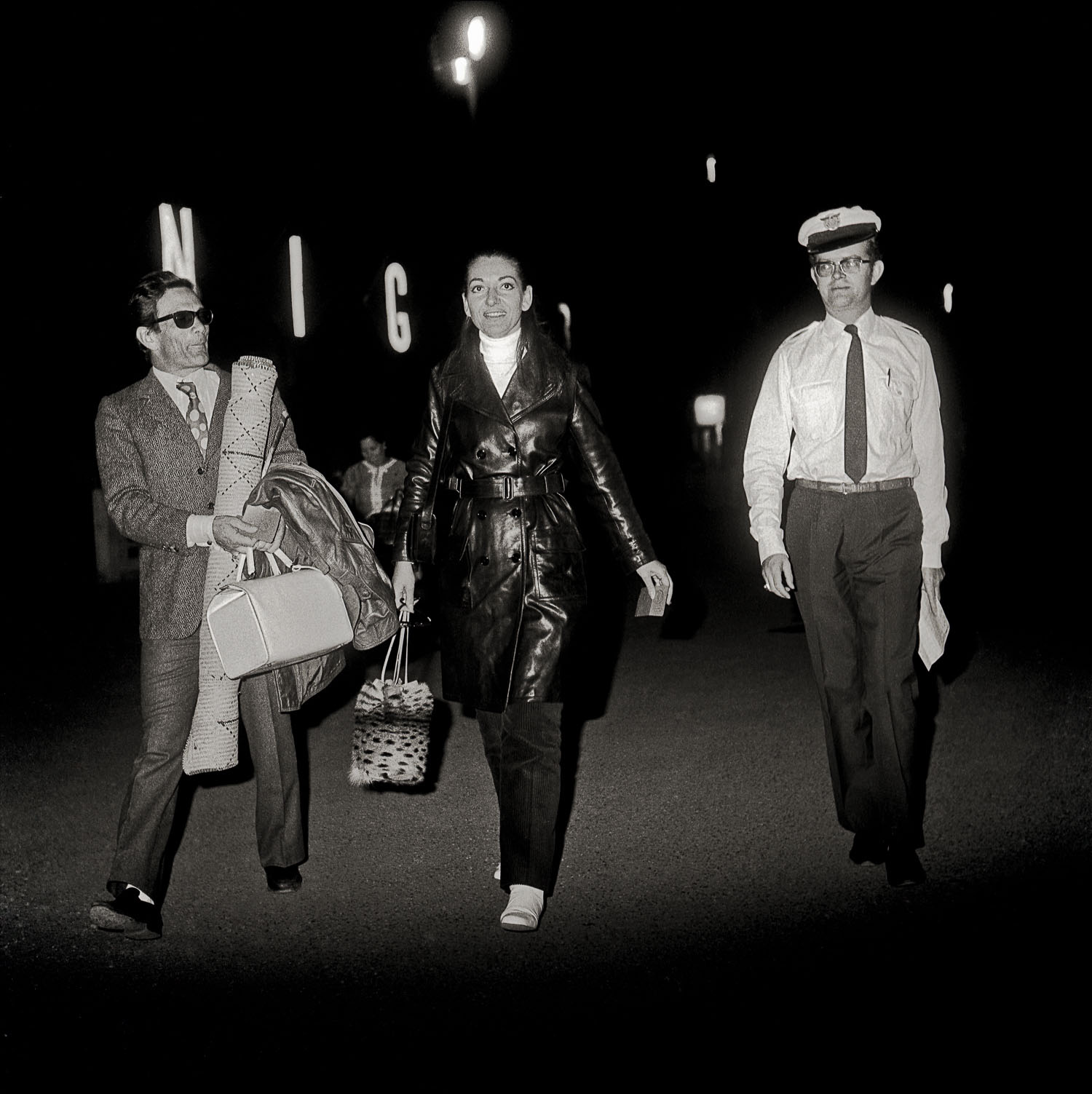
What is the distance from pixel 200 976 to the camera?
10.9 feet

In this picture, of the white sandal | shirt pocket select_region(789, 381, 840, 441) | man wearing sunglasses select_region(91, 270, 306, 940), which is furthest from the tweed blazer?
shirt pocket select_region(789, 381, 840, 441)

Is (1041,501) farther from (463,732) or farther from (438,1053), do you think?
(438,1053)

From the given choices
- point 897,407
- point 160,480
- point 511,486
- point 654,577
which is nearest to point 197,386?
point 160,480

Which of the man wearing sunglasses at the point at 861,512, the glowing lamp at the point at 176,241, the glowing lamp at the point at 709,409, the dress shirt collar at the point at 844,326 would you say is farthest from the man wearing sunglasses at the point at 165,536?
the glowing lamp at the point at 709,409

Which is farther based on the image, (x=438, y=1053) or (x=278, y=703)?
(x=278, y=703)

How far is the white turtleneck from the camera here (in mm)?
3861

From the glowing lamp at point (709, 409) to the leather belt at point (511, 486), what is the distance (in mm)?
47172

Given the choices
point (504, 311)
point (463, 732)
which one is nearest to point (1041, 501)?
point (463, 732)

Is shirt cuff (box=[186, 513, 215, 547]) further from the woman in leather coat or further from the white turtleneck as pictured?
the white turtleneck

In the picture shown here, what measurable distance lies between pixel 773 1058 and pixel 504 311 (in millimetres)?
2431

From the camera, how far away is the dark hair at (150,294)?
11.9ft

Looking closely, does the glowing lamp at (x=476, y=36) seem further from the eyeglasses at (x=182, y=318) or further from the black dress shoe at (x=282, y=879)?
the black dress shoe at (x=282, y=879)

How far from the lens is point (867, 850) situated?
4.14 m

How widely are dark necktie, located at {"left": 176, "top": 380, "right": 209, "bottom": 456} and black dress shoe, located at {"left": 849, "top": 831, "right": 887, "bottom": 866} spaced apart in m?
2.73
